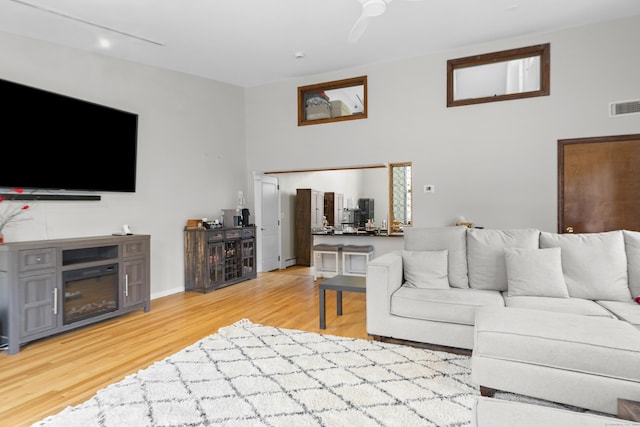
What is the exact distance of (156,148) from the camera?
4965mm

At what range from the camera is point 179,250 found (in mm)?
5297

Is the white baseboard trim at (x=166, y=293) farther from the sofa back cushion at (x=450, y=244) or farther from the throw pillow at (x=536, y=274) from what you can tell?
the throw pillow at (x=536, y=274)

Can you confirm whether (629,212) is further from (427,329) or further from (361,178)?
(361,178)

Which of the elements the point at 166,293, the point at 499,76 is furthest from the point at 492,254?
the point at 166,293

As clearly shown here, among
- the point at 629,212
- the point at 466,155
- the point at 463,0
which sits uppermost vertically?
the point at 463,0

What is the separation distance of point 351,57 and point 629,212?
4172 millimetres

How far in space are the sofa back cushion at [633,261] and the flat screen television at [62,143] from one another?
532 centimetres

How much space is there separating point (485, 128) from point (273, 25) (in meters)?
3.17

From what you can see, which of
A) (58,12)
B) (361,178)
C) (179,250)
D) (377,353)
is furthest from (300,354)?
(361,178)

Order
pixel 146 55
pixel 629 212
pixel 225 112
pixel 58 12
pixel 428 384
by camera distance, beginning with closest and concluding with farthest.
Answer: pixel 428 384, pixel 58 12, pixel 629 212, pixel 146 55, pixel 225 112

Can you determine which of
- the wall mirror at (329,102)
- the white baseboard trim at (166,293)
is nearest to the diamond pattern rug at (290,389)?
Answer: the white baseboard trim at (166,293)

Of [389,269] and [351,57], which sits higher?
[351,57]

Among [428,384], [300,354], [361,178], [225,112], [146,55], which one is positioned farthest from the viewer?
[361,178]

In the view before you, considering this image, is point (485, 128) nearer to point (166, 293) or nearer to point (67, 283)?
point (166, 293)
